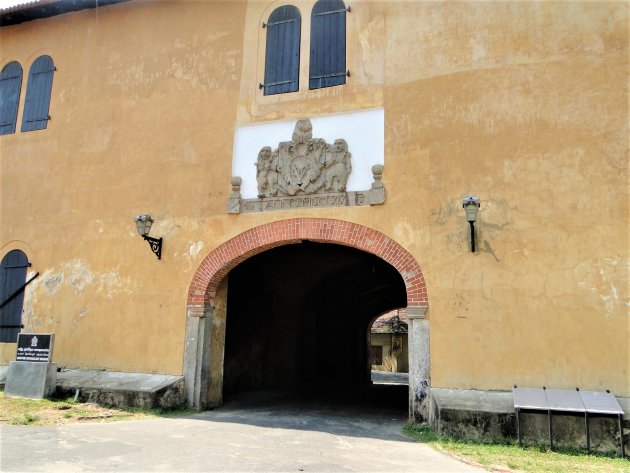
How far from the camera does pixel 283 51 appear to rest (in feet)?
32.0

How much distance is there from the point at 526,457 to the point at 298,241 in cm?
459

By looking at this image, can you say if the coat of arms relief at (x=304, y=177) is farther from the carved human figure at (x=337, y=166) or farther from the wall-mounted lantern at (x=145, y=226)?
the wall-mounted lantern at (x=145, y=226)

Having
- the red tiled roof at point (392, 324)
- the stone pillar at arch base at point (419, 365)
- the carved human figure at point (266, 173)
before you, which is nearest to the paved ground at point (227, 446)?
the stone pillar at arch base at point (419, 365)

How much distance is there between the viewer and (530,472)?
5.49 metres

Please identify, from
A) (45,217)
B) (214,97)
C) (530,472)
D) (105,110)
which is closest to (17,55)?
(105,110)

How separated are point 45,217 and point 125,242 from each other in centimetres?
217

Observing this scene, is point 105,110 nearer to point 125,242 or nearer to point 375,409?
point 125,242

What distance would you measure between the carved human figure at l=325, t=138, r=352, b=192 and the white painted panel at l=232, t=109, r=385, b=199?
9 cm

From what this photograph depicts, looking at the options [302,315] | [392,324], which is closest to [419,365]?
[302,315]

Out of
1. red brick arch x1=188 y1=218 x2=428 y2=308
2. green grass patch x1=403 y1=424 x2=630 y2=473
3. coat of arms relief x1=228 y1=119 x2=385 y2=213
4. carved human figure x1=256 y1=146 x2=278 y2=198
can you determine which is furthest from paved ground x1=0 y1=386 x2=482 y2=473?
carved human figure x1=256 y1=146 x2=278 y2=198

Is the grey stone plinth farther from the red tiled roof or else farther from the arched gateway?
the red tiled roof

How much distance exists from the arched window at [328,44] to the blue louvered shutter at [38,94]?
6.01 metres

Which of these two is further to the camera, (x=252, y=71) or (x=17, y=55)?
(x=17, y=55)

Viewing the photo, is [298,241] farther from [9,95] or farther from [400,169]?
[9,95]
